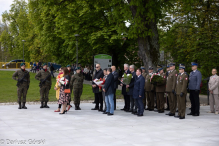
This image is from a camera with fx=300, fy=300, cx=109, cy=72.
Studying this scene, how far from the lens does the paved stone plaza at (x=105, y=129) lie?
7.61 m

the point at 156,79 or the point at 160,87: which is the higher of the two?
the point at 156,79

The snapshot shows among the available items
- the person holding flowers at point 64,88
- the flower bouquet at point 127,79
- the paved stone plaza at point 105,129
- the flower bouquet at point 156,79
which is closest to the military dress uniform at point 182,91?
the paved stone plaza at point 105,129

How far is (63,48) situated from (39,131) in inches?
1071

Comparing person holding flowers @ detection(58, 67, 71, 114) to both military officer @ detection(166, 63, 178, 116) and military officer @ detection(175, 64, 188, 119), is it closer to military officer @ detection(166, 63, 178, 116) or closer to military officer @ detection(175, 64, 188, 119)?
military officer @ detection(166, 63, 178, 116)

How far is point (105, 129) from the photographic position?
9.22 m

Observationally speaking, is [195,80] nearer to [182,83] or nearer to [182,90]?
[182,83]

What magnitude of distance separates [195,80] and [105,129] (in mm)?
4732

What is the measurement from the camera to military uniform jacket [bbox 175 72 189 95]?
37.1 ft

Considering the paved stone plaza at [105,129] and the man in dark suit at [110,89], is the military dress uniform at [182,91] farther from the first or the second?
the man in dark suit at [110,89]

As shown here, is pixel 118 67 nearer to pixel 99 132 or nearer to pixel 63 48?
pixel 63 48

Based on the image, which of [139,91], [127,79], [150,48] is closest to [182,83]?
[139,91]

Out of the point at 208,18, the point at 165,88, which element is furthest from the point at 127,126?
the point at 208,18

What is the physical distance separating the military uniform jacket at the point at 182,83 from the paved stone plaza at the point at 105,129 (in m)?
1.11

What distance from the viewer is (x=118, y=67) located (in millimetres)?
29281
